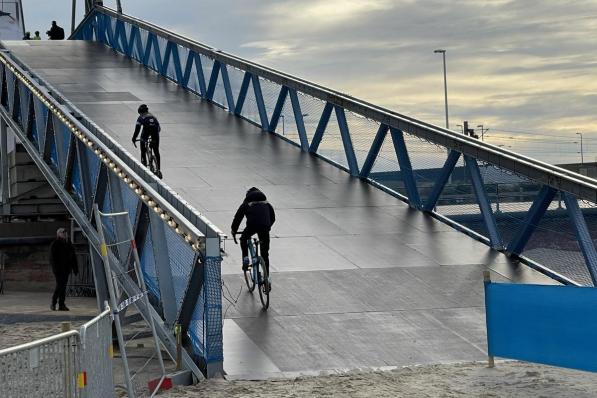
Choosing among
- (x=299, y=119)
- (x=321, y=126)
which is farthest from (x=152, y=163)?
(x=299, y=119)

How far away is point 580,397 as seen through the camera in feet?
31.2

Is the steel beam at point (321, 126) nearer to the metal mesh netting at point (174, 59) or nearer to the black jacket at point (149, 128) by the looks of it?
the black jacket at point (149, 128)

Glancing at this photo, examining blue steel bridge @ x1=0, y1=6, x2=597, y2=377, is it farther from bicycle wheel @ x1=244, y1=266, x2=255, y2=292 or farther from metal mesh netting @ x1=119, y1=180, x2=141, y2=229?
bicycle wheel @ x1=244, y1=266, x2=255, y2=292

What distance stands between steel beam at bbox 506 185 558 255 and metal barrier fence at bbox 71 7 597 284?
13mm

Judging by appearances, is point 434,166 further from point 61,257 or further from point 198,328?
point 198,328

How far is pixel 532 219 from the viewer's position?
1489 centimetres

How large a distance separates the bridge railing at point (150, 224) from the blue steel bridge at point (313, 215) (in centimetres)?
2

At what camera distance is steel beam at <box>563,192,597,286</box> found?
44.9 feet

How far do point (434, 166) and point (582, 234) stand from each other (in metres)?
4.09

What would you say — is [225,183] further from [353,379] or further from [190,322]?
[353,379]

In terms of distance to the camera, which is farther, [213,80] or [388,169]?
[213,80]

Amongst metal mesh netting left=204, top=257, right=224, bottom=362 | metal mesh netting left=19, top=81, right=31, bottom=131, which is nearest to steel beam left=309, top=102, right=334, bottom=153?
metal mesh netting left=19, top=81, right=31, bottom=131

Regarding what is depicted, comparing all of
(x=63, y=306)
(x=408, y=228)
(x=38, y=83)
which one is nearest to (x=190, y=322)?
(x=408, y=228)

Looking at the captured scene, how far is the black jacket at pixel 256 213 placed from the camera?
1330 cm
